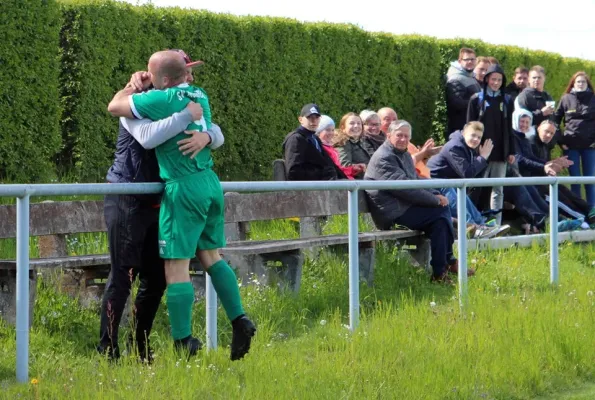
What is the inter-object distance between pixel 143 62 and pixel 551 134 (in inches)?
206

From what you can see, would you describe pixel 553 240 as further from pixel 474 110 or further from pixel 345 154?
pixel 474 110

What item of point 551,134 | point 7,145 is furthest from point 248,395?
point 551,134

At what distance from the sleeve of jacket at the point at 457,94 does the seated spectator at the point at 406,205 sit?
244 inches

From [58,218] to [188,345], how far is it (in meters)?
2.13

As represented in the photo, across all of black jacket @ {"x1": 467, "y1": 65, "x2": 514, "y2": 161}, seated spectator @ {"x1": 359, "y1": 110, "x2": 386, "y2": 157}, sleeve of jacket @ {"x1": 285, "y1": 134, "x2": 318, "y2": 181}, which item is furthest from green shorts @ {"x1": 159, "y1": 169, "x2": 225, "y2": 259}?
black jacket @ {"x1": 467, "y1": 65, "x2": 514, "y2": 161}

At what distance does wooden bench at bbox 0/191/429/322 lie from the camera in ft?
25.3

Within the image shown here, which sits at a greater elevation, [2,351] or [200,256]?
[200,256]

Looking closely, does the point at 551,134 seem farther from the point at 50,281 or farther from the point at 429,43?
the point at 50,281

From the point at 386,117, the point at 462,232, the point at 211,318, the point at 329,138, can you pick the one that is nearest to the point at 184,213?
the point at 211,318

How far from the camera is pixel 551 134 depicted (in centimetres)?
1577

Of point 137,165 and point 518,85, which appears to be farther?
point 518,85

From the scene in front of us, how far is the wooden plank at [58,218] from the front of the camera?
7.73m

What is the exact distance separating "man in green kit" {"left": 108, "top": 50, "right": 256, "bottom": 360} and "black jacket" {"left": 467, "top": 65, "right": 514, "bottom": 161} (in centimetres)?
843

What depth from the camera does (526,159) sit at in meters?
15.1
